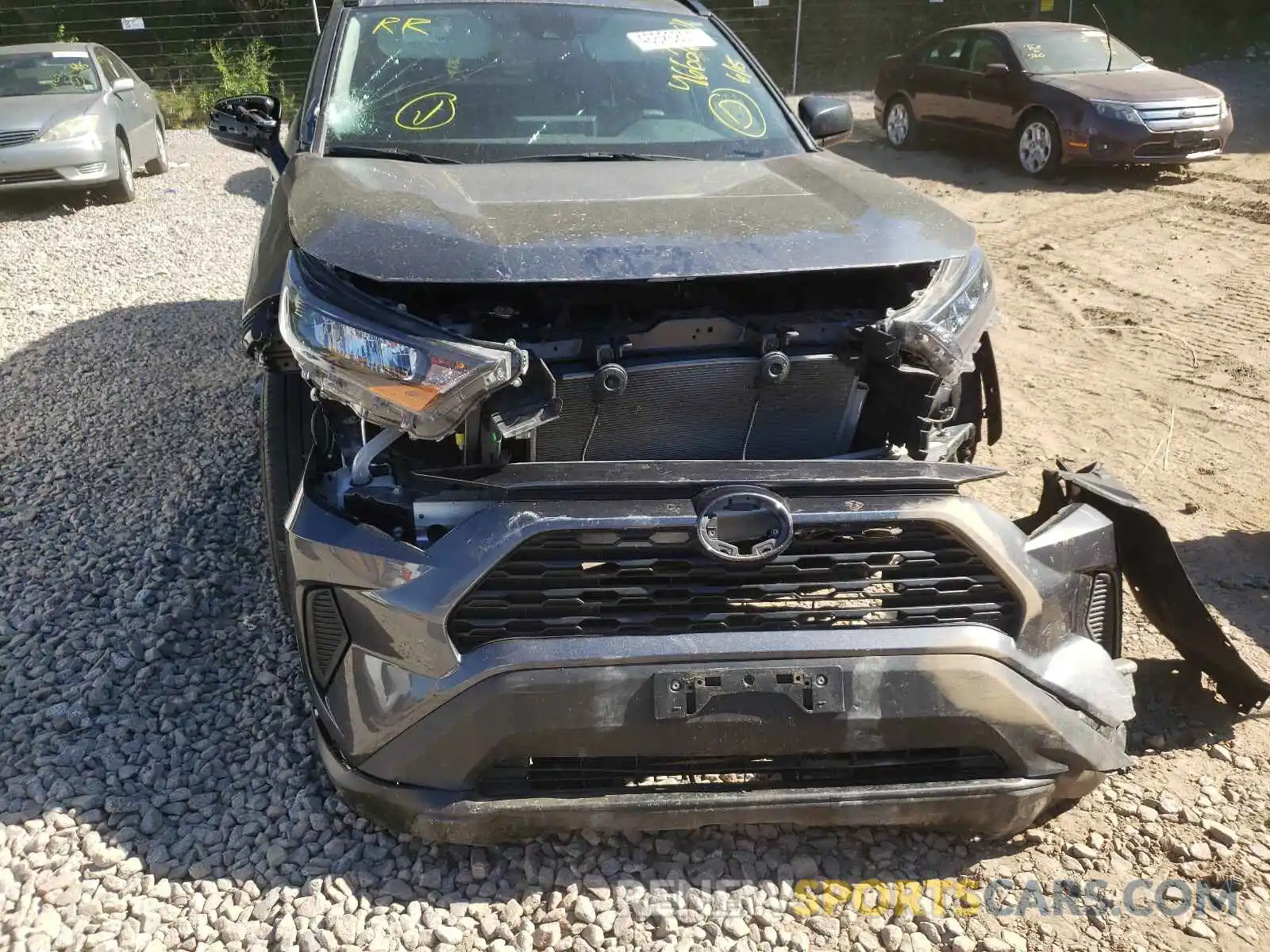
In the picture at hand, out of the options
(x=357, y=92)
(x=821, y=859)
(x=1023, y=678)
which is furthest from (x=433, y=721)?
(x=357, y=92)

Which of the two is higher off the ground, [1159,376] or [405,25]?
[405,25]

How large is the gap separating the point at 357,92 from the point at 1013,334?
451 cm

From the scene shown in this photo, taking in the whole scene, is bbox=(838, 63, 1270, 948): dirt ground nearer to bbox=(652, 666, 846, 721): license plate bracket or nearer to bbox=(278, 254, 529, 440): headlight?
bbox=(652, 666, 846, 721): license plate bracket

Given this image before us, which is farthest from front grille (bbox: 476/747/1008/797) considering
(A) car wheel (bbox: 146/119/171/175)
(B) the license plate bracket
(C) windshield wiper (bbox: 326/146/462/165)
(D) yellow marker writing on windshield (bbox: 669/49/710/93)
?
(A) car wheel (bbox: 146/119/171/175)

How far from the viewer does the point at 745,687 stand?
2.10m

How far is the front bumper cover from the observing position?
206 cm

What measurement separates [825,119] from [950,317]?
1.82 metres

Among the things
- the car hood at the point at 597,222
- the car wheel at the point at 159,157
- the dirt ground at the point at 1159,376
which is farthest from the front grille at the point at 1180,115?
the car wheel at the point at 159,157

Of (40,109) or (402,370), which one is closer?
(402,370)

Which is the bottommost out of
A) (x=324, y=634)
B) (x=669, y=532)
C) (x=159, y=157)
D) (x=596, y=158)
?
(x=159, y=157)

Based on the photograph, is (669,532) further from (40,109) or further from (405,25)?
(40,109)

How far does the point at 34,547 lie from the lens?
379cm

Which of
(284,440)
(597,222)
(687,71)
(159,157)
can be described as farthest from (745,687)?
(159,157)

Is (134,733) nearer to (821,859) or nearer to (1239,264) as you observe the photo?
(821,859)
